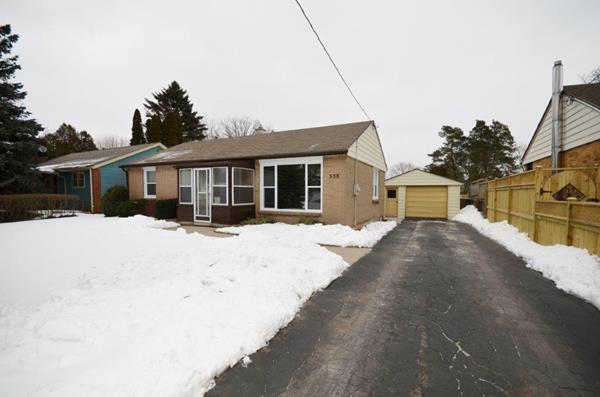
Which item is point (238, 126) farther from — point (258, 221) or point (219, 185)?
point (258, 221)

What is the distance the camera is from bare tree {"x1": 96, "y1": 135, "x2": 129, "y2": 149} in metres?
52.7

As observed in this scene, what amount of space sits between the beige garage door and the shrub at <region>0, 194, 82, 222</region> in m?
21.5

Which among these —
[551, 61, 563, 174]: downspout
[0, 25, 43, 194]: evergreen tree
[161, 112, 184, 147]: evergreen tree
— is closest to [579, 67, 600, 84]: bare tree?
[551, 61, 563, 174]: downspout

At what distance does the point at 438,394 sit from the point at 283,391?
1.31 metres

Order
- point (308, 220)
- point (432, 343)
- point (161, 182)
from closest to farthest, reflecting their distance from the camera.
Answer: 1. point (432, 343)
2. point (308, 220)
3. point (161, 182)

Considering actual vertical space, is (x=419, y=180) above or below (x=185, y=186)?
above

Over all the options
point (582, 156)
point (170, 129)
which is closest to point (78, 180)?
point (170, 129)

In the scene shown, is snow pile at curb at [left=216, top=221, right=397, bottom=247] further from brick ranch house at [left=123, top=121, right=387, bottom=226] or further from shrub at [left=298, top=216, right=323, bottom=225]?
brick ranch house at [left=123, top=121, right=387, bottom=226]

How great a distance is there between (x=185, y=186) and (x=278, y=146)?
4.87 m

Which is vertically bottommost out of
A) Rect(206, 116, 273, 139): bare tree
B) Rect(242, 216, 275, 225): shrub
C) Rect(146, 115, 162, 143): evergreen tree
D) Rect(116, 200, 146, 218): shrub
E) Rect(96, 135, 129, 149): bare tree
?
Rect(242, 216, 275, 225): shrub

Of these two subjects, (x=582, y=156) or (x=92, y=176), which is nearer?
(x=582, y=156)

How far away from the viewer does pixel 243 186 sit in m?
11.8

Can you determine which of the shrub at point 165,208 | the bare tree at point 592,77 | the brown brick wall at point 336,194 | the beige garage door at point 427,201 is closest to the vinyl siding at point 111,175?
the shrub at point 165,208

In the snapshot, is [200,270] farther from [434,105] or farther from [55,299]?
[434,105]
